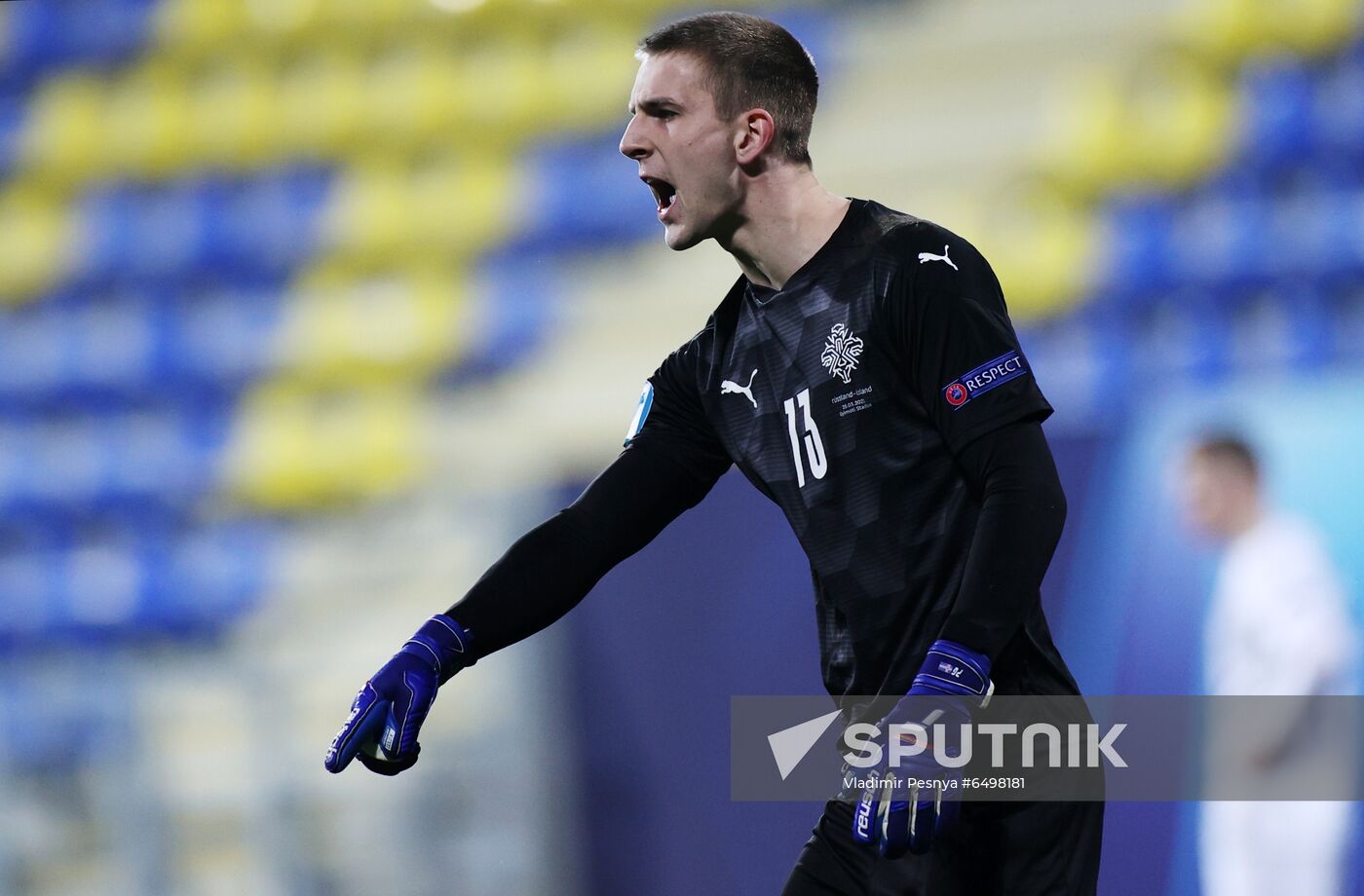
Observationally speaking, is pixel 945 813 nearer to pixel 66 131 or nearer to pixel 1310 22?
pixel 1310 22

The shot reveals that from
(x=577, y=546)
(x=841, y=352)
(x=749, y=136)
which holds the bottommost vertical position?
(x=577, y=546)

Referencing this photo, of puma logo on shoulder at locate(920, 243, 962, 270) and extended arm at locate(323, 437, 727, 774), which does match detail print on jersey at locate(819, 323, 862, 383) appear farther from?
extended arm at locate(323, 437, 727, 774)

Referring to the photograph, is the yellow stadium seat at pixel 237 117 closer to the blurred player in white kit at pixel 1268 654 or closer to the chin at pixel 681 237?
the blurred player in white kit at pixel 1268 654

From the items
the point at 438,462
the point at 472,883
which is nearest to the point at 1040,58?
the point at 438,462

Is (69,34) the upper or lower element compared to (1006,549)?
upper

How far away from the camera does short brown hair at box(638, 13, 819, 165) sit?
214 cm

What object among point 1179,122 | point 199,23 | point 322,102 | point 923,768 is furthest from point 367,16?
point 923,768

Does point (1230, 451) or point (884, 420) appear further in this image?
point (1230, 451)

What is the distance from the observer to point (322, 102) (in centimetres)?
633

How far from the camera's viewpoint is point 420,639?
215 cm

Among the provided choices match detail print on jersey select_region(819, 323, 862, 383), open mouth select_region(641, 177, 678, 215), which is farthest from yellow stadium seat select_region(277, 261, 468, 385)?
match detail print on jersey select_region(819, 323, 862, 383)

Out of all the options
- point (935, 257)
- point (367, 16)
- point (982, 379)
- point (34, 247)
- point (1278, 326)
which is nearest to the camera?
point (982, 379)

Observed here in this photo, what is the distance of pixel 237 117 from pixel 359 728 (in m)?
4.89

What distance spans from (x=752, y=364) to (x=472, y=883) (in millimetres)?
3041
